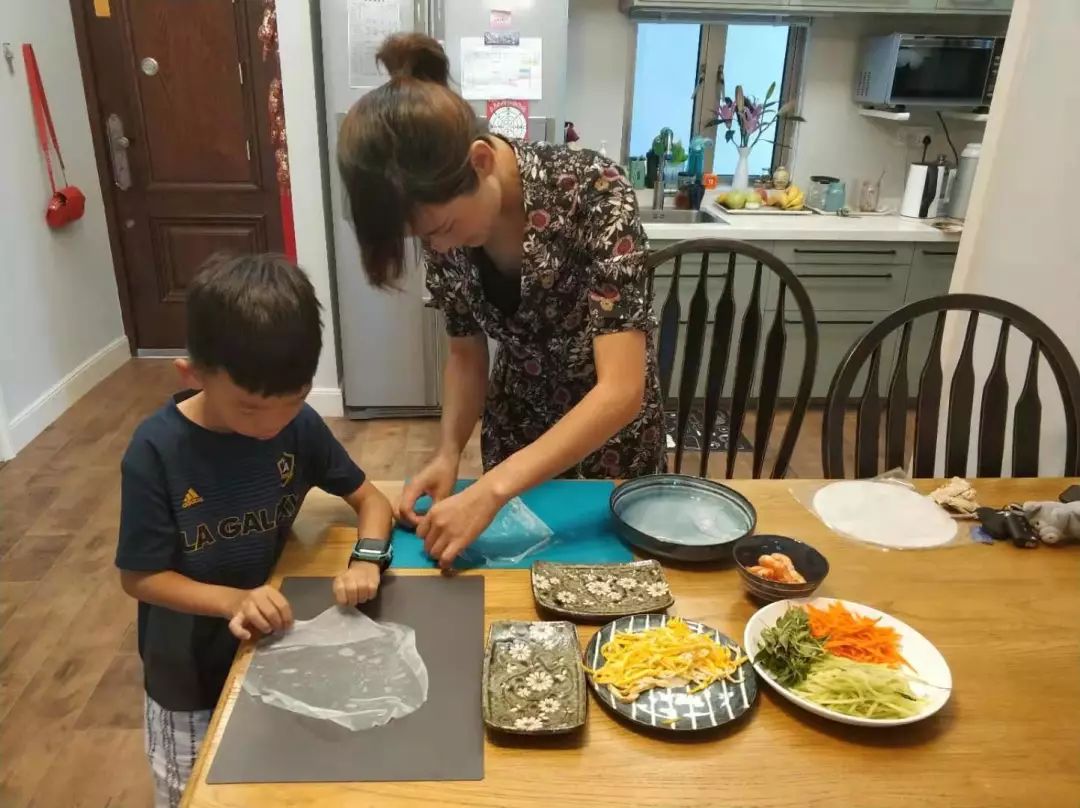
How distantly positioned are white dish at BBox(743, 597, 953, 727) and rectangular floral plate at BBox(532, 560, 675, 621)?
117 mm

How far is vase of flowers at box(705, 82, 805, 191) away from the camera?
354 centimetres

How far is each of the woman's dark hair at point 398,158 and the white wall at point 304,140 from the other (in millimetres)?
1884

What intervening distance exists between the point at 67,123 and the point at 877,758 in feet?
12.9

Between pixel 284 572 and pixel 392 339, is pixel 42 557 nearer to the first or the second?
pixel 392 339

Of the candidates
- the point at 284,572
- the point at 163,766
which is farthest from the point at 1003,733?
the point at 163,766

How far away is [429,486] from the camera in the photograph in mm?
1262

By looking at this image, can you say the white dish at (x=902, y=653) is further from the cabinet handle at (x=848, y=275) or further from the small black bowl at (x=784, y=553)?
the cabinet handle at (x=848, y=275)

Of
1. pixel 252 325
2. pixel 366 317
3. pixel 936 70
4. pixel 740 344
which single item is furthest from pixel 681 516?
pixel 936 70

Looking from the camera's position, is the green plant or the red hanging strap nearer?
the red hanging strap

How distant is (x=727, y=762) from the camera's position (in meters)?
0.82

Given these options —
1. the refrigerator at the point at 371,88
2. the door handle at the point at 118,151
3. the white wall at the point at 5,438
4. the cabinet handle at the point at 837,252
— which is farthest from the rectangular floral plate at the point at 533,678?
the door handle at the point at 118,151

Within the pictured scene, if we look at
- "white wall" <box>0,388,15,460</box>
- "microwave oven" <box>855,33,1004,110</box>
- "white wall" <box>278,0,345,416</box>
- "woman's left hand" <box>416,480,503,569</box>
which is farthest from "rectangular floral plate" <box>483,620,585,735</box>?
"microwave oven" <box>855,33,1004,110</box>

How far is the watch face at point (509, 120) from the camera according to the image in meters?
2.93

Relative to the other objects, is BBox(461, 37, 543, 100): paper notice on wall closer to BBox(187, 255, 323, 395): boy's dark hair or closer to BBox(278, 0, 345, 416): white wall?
BBox(278, 0, 345, 416): white wall
